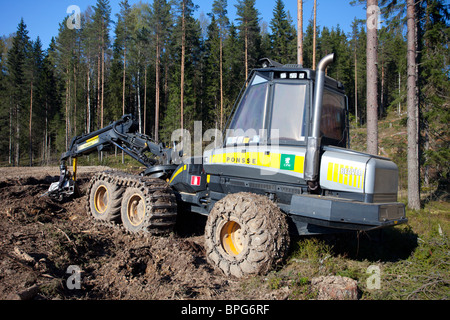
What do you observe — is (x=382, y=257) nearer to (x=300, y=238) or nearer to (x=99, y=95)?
(x=300, y=238)

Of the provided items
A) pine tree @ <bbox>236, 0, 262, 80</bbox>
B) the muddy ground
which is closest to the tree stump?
the muddy ground

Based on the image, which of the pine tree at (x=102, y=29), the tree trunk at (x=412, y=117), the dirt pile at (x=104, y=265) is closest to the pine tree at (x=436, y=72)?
the tree trunk at (x=412, y=117)

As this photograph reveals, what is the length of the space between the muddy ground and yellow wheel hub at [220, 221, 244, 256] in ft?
1.45

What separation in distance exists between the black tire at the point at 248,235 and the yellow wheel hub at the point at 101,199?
4.18m

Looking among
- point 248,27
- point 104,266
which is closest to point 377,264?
point 104,266

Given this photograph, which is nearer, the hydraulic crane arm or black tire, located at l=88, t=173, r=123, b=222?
black tire, located at l=88, t=173, r=123, b=222

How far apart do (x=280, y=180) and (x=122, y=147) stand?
5406mm

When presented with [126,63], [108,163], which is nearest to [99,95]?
[126,63]

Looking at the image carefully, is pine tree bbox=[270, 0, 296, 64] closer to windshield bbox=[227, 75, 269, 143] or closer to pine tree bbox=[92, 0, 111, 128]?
pine tree bbox=[92, 0, 111, 128]

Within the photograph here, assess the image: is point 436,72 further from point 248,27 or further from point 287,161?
point 248,27

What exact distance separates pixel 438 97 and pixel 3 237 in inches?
653

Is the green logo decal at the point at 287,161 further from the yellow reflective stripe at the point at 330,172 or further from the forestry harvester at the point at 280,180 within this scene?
the yellow reflective stripe at the point at 330,172

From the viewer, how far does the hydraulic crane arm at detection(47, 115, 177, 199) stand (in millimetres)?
8102

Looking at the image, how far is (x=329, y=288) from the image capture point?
3984 mm
